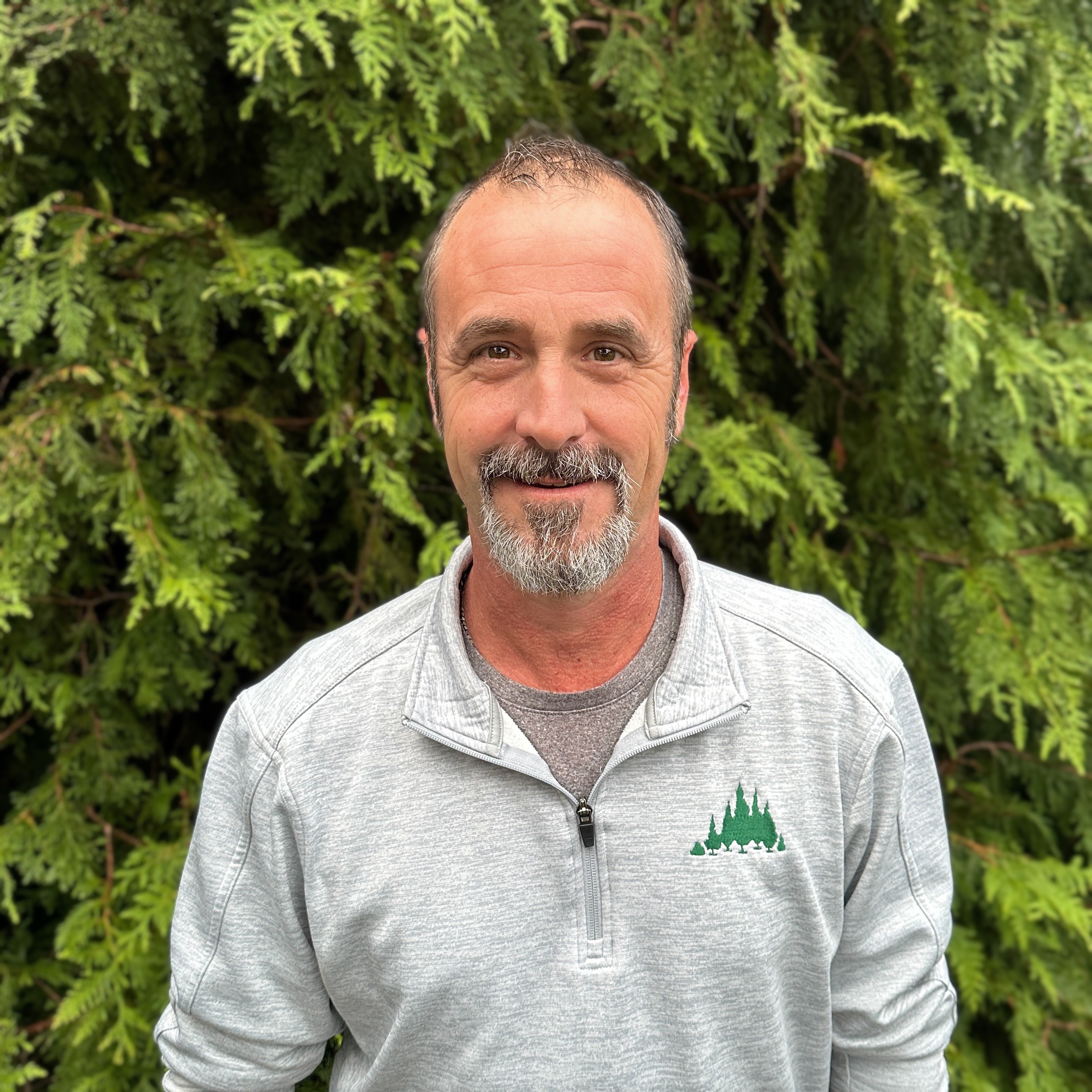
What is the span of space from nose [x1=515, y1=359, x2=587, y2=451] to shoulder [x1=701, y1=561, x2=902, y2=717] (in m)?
0.40

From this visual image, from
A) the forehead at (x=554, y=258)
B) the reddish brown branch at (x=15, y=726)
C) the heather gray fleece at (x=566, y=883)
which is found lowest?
the reddish brown branch at (x=15, y=726)

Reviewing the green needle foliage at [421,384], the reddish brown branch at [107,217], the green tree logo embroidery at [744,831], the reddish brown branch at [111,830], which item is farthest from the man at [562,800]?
the reddish brown branch at [107,217]

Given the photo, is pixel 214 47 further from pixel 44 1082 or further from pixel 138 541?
pixel 44 1082

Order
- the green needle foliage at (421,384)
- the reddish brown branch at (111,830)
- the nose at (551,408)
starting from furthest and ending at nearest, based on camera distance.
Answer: the reddish brown branch at (111,830), the green needle foliage at (421,384), the nose at (551,408)

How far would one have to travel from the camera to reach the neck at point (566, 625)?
4.93 feet

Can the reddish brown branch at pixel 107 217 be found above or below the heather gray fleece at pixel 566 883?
above

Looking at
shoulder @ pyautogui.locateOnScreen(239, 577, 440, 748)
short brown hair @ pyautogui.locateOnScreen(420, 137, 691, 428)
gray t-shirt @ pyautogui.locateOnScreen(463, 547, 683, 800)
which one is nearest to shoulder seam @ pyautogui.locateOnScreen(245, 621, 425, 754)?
shoulder @ pyautogui.locateOnScreen(239, 577, 440, 748)

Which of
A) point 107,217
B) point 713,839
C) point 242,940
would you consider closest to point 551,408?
point 713,839

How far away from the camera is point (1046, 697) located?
2.31 metres

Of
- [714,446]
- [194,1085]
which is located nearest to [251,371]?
[714,446]

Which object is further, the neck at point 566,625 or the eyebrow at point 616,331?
the neck at point 566,625

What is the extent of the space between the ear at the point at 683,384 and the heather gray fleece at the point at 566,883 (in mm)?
290

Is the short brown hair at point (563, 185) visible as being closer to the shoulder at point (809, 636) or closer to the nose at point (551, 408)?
the nose at point (551, 408)

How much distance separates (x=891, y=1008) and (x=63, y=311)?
82.4 inches
